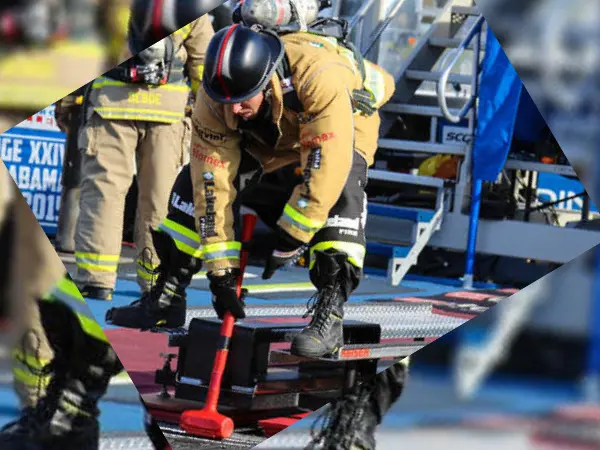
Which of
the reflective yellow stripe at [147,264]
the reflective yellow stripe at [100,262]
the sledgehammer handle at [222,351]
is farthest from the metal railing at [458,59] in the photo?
the reflective yellow stripe at [100,262]

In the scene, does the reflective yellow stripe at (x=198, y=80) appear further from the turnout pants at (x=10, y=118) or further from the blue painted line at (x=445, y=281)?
the blue painted line at (x=445, y=281)

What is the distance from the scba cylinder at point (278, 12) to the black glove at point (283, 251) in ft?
2.15

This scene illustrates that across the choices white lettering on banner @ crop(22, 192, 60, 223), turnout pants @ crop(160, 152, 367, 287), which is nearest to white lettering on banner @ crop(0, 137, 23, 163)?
white lettering on banner @ crop(22, 192, 60, 223)

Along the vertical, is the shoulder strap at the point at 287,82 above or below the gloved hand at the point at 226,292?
above

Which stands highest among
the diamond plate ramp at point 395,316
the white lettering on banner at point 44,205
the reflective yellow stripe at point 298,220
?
the reflective yellow stripe at point 298,220

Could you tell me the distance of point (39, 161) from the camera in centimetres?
494

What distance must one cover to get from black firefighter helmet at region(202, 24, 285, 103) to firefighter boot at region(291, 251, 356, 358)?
60cm

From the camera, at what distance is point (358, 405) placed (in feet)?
14.6

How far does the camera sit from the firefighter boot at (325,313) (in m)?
4.22

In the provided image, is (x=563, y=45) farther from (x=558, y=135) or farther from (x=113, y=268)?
(x=113, y=268)

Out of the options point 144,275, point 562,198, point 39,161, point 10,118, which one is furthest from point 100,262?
point 562,198

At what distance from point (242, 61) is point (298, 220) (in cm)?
51

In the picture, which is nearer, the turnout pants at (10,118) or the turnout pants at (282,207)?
the turnout pants at (282,207)

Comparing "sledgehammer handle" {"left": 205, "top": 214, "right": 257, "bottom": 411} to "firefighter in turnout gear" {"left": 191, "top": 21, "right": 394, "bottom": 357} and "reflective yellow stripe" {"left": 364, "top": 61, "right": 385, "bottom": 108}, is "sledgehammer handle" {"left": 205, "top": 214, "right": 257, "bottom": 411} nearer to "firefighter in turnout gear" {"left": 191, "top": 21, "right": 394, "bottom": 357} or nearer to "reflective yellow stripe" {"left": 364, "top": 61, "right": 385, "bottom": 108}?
"firefighter in turnout gear" {"left": 191, "top": 21, "right": 394, "bottom": 357}
